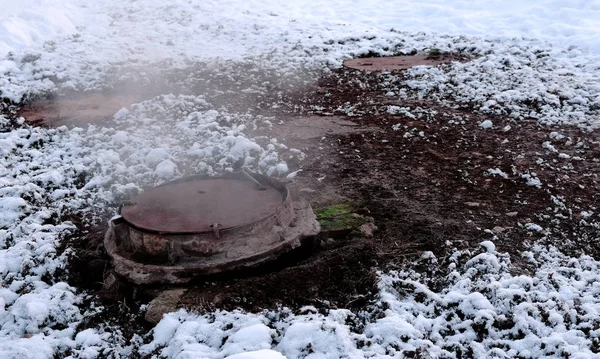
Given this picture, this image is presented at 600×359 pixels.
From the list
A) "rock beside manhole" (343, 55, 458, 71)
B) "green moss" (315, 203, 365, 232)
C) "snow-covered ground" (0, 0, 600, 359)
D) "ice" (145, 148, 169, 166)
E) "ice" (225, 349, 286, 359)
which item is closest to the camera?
"ice" (225, 349, 286, 359)

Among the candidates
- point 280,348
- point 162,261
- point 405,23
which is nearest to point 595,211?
point 280,348

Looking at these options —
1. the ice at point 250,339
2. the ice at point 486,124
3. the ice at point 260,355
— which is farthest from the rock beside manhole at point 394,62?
the ice at point 260,355

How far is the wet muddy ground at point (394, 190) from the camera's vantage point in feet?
9.55

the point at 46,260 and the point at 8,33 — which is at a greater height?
the point at 8,33

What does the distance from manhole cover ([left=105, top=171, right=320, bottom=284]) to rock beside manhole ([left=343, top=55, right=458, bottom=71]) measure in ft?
12.7

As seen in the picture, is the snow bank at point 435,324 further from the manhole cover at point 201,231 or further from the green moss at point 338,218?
the green moss at point 338,218

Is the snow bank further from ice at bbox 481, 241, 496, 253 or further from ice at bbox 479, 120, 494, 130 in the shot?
ice at bbox 479, 120, 494, 130

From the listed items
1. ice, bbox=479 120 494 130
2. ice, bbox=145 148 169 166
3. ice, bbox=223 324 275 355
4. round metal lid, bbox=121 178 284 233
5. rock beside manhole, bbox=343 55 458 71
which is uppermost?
rock beside manhole, bbox=343 55 458 71

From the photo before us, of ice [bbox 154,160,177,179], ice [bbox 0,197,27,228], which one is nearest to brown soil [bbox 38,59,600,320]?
ice [bbox 0,197,27,228]

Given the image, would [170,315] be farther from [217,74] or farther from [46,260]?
[217,74]

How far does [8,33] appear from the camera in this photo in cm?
743

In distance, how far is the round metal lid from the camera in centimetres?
305

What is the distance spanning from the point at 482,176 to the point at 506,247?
1031mm

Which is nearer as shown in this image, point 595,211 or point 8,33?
point 595,211
